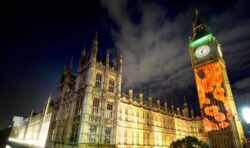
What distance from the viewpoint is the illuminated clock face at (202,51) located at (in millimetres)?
60566

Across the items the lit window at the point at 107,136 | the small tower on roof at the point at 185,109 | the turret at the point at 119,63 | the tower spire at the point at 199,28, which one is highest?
the tower spire at the point at 199,28

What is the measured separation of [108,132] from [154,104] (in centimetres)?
1797

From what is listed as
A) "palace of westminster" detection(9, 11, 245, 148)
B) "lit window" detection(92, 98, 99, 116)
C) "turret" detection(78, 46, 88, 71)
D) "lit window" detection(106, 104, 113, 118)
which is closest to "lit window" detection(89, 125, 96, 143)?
"palace of westminster" detection(9, 11, 245, 148)

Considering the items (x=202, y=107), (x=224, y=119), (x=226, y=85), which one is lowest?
(x=224, y=119)

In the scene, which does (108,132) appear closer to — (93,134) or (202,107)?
(93,134)

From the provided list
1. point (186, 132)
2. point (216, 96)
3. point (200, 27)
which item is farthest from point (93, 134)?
point (200, 27)

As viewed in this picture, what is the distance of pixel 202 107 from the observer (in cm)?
5475

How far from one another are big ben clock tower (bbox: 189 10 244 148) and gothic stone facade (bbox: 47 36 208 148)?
16830mm

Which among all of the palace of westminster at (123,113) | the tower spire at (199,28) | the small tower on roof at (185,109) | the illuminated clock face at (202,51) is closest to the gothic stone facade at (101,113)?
the palace of westminster at (123,113)

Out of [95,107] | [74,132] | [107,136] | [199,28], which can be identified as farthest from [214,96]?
[74,132]

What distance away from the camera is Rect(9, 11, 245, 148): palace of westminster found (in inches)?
1128

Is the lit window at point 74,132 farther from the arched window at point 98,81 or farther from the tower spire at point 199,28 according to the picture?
the tower spire at point 199,28

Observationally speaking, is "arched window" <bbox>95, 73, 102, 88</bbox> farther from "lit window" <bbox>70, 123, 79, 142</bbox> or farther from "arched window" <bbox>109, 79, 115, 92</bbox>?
"lit window" <bbox>70, 123, 79, 142</bbox>

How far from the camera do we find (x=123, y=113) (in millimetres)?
33969
